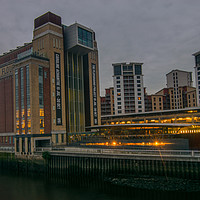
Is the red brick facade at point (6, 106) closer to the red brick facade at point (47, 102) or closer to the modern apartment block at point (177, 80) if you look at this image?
the red brick facade at point (47, 102)

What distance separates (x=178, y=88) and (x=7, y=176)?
467 feet

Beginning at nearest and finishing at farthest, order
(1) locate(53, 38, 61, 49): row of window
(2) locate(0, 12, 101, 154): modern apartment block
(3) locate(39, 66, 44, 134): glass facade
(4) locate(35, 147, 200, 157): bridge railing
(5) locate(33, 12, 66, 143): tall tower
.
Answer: (4) locate(35, 147, 200, 157): bridge railing, (2) locate(0, 12, 101, 154): modern apartment block, (3) locate(39, 66, 44, 134): glass facade, (5) locate(33, 12, 66, 143): tall tower, (1) locate(53, 38, 61, 49): row of window

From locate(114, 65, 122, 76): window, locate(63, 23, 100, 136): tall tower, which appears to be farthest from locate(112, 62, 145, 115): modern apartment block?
locate(63, 23, 100, 136): tall tower

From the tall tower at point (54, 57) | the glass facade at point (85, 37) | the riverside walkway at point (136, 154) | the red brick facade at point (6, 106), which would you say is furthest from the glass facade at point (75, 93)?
the riverside walkway at point (136, 154)

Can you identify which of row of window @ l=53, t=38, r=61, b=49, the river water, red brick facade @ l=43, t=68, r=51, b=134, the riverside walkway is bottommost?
the river water

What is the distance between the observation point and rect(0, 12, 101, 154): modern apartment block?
7581 cm

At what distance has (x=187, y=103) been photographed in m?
168

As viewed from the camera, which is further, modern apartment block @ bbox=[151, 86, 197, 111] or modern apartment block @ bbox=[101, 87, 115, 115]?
modern apartment block @ bbox=[101, 87, 115, 115]

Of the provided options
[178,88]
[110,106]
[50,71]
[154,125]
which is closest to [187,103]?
[178,88]

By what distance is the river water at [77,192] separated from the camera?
40.3 m

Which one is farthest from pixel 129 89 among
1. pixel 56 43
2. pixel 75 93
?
pixel 56 43

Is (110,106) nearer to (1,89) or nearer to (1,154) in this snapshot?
(1,89)

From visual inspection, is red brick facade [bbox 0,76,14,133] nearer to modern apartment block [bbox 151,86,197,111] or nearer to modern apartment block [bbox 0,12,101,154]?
modern apartment block [bbox 0,12,101,154]

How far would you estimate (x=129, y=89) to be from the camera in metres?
150
